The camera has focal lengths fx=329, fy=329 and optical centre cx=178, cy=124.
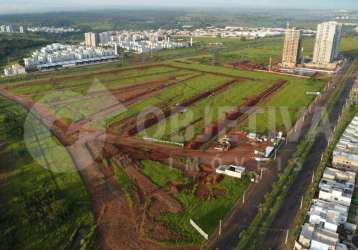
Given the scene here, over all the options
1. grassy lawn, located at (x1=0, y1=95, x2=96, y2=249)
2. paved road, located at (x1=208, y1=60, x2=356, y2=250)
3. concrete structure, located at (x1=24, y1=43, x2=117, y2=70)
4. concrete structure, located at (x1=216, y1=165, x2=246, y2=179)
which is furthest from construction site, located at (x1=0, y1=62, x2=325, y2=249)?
concrete structure, located at (x1=24, y1=43, x2=117, y2=70)

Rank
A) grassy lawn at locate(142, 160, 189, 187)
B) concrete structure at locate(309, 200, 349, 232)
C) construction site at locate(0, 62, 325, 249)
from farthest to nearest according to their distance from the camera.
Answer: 1. grassy lawn at locate(142, 160, 189, 187)
2. construction site at locate(0, 62, 325, 249)
3. concrete structure at locate(309, 200, 349, 232)

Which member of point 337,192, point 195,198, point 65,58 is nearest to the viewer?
point 337,192

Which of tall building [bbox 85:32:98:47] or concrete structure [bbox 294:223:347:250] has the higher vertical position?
tall building [bbox 85:32:98:47]

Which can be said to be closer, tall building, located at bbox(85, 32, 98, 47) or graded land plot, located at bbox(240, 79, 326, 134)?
graded land plot, located at bbox(240, 79, 326, 134)

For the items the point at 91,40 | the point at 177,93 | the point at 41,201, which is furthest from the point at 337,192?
the point at 91,40

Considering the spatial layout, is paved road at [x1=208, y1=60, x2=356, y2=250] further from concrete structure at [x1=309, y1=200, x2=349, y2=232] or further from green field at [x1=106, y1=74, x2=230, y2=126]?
green field at [x1=106, y1=74, x2=230, y2=126]

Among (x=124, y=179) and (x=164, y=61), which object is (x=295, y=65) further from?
(x=124, y=179)

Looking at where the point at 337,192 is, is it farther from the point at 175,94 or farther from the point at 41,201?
the point at 175,94

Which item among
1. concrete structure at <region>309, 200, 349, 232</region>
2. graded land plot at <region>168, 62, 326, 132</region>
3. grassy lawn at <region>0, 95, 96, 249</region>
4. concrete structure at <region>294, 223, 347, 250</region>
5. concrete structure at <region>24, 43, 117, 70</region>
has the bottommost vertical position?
grassy lawn at <region>0, 95, 96, 249</region>
